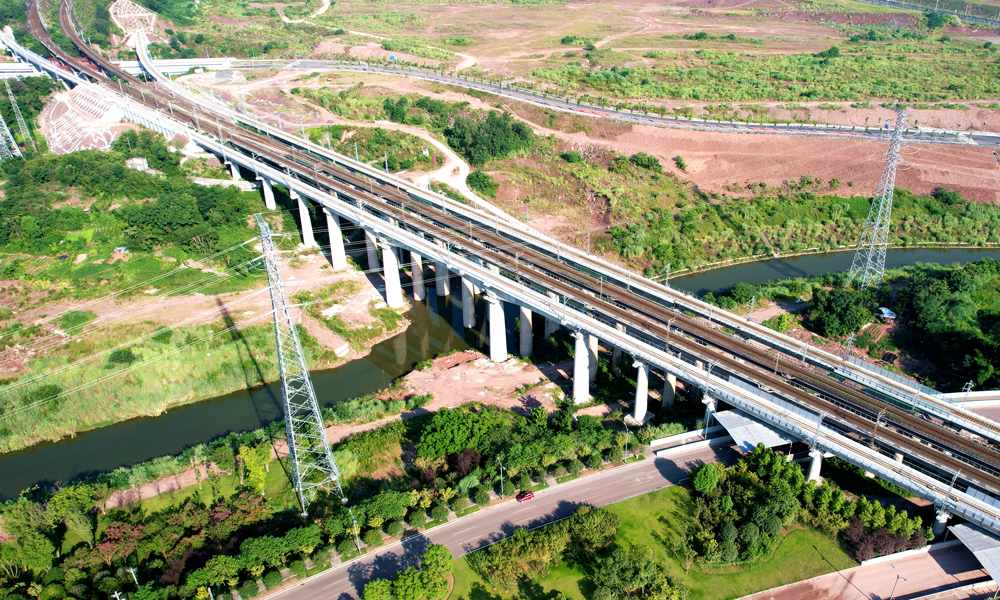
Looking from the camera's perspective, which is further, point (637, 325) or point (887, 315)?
point (887, 315)

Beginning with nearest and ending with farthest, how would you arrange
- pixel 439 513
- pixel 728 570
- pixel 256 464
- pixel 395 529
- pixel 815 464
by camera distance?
pixel 728 570, pixel 395 529, pixel 439 513, pixel 815 464, pixel 256 464

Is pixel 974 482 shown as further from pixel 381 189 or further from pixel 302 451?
pixel 381 189

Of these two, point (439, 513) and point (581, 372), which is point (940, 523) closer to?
point (581, 372)

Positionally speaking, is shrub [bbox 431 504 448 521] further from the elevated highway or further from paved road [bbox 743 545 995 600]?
paved road [bbox 743 545 995 600]

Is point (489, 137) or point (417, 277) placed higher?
point (489, 137)

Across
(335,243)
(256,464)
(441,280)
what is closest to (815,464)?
(256,464)

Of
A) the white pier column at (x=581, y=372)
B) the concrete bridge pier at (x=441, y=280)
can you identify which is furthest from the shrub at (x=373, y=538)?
the concrete bridge pier at (x=441, y=280)

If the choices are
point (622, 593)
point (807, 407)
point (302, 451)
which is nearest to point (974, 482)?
point (807, 407)
